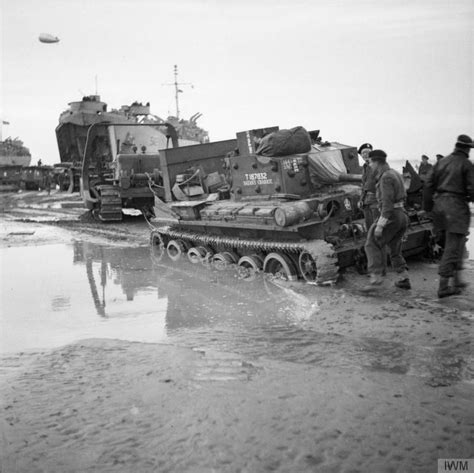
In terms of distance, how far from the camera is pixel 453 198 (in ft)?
18.9

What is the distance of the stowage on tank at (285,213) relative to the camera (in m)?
7.61

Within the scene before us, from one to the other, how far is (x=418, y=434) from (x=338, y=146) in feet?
23.1

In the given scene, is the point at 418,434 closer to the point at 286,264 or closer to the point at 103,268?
the point at 286,264

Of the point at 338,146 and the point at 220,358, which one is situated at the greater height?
the point at 338,146

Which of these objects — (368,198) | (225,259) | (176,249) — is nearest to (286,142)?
(368,198)

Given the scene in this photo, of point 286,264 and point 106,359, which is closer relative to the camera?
point 106,359

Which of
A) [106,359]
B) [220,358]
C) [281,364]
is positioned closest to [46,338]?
[106,359]

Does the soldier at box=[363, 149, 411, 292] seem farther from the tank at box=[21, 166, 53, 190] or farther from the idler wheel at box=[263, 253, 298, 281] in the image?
the tank at box=[21, 166, 53, 190]

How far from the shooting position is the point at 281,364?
4242mm

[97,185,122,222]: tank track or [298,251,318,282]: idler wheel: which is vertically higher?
[97,185,122,222]: tank track

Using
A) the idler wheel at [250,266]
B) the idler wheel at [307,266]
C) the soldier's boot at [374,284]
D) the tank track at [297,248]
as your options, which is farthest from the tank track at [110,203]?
the soldier's boot at [374,284]

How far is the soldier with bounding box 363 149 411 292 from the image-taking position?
6.53 metres

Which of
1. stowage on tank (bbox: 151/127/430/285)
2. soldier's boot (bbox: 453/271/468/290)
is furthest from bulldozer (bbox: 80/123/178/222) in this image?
soldier's boot (bbox: 453/271/468/290)

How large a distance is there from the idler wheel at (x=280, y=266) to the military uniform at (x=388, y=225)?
4.20ft
